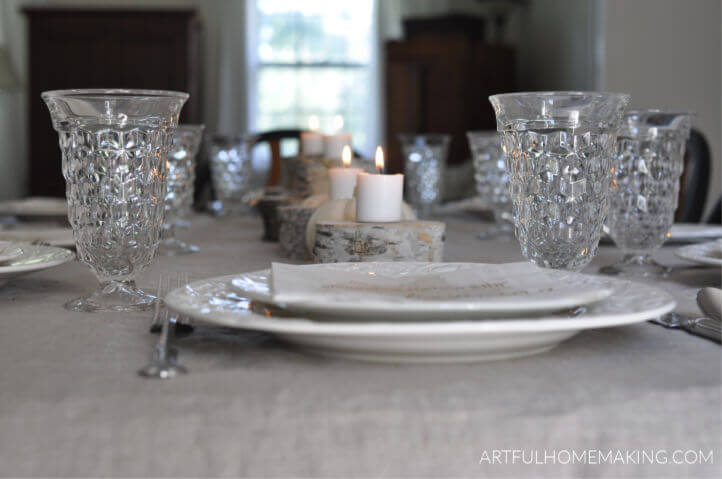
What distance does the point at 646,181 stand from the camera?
34.8 inches

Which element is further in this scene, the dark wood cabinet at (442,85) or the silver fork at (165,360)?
the dark wood cabinet at (442,85)

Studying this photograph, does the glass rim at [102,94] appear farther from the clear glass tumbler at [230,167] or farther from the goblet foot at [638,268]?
the clear glass tumbler at [230,167]

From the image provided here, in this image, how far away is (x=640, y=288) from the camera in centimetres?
55

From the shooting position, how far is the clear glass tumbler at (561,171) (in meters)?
0.69

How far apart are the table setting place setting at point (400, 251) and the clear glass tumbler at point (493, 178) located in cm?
28

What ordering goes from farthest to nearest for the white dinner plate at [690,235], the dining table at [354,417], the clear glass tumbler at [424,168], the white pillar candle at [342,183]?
the clear glass tumbler at [424,168], the white dinner plate at [690,235], the white pillar candle at [342,183], the dining table at [354,417]

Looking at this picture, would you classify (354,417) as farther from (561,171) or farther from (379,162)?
(379,162)

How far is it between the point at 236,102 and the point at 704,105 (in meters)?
3.14

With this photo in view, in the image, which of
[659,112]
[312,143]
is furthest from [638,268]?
[312,143]

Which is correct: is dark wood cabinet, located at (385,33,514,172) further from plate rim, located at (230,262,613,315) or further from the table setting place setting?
plate rim, located at (230,262,613,315)

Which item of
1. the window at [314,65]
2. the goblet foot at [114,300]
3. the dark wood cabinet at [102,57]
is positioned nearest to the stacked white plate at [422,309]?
the goblet foot at [114,300]

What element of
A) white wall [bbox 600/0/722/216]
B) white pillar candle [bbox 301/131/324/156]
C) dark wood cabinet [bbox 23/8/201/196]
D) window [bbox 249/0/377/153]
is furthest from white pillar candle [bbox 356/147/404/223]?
window [bbox 249/0/377/153]

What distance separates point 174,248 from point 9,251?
37 cm

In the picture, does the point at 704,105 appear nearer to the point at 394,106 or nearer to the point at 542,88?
the point at 542,88
